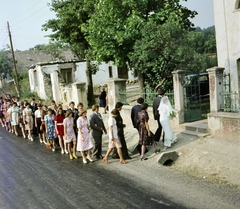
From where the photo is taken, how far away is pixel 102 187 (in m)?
7.61

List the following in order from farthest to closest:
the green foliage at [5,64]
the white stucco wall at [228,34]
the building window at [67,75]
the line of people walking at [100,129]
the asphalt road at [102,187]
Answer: the green foliage at [5,64], the building window at [67,75], the white stucco wall at [228,34], the line of people walking at [100,129], the asphalt road at [102,187]

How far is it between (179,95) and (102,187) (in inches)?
218

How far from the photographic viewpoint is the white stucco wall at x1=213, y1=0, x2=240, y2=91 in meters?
13.6

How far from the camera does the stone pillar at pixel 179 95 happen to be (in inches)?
466

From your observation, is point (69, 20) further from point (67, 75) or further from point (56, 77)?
point (67, 75)

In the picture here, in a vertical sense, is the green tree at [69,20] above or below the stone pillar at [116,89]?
above

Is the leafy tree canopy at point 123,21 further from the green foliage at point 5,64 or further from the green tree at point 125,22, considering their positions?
the green foliage at point 5,64

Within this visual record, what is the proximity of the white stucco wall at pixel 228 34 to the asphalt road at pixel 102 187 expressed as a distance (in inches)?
266

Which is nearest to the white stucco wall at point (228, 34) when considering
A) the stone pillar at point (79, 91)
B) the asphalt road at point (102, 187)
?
the asphalt road at point (102, 187)

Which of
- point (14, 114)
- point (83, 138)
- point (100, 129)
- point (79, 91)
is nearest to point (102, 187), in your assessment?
point (83, 138)

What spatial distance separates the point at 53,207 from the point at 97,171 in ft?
8.11

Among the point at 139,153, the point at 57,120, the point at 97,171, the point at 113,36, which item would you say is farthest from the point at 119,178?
the point at 113,36

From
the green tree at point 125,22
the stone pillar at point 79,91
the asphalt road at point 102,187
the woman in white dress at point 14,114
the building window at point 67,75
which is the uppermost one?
the green tree at point 125,22

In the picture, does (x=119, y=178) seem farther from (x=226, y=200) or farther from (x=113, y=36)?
(x=113, y=36)
